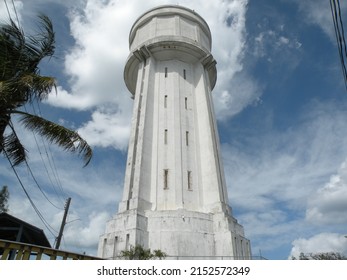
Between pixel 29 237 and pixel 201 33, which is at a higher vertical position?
pixel 201 33

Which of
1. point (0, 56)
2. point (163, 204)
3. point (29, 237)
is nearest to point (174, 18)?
Answer: point (163, 204)

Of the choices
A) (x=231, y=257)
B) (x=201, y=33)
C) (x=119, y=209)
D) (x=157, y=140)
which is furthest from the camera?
(x=201, y=33)

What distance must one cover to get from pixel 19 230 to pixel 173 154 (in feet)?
35.5

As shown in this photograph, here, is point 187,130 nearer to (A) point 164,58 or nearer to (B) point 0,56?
(A) point 164,58

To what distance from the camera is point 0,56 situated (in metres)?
10.7

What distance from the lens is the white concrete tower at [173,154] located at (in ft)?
57.2

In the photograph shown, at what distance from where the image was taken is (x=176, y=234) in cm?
1727

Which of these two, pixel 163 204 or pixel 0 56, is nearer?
pixel 0 56

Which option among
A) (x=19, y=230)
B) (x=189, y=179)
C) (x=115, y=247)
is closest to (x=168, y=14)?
(x=189, y=179)

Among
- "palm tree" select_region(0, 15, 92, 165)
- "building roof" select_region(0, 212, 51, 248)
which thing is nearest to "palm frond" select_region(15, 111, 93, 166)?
"palm tree" select_region(0, 15, 92, 165)

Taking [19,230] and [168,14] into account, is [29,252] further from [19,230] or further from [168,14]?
[168,14]

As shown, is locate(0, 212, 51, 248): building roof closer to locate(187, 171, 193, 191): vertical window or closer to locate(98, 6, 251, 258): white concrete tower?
locate(98, 6, 251, 258): white concrete tower

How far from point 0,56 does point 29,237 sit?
1157cm

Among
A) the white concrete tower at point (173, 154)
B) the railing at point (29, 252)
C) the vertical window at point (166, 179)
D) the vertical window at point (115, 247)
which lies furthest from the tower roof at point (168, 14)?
the railing at point (29, 252)
